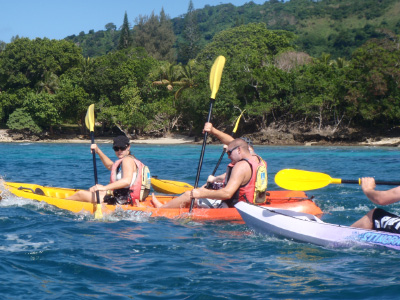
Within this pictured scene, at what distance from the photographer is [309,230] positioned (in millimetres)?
5234

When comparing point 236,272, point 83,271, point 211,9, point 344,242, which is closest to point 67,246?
point 83,271

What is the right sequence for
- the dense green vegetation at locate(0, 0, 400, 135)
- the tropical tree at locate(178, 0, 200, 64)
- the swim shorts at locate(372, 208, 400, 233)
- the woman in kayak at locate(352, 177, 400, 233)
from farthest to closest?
the tropical tree at locate(178, 0, 200, 64)
the dense green vegetation at locate(0, 0, 400, 135)
the swim shorts at locate(372, 208, 400, 233)
the woman in kayak at locate(352, 177, 400, 233)

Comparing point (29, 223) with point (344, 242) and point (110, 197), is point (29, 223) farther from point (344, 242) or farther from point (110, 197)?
point (344, 242)

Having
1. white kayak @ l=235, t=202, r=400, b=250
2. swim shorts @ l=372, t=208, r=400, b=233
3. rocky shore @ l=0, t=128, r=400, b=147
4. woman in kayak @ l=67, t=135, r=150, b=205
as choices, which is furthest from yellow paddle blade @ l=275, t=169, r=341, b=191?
rocky shore @ l=0, t=128, r=400, b=147

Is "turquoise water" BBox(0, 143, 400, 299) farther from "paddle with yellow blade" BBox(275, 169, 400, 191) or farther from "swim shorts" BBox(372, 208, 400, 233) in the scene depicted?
"paddle with yellow blade" BBox(275, 169, 400, 191)

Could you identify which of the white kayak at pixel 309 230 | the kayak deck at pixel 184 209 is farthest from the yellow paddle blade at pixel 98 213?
the white kayak at pixel 309 230

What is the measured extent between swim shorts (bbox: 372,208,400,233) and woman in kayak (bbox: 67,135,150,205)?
119 inches

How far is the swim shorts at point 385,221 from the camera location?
4.83m

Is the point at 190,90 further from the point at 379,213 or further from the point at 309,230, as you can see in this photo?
the point at 379,213

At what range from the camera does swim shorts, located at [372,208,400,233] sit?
4.83 m

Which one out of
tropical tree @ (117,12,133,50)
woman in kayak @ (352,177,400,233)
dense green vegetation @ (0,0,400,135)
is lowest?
woman in kayak @ (352,177,400,233)

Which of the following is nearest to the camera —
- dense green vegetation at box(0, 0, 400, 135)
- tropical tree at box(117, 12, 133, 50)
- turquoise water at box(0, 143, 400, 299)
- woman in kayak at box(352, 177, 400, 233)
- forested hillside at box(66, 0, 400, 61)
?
turquoise water at box(0, 143, 400, 299)

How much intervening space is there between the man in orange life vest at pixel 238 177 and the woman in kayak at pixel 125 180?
0.92 metres

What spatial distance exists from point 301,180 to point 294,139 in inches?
1031
